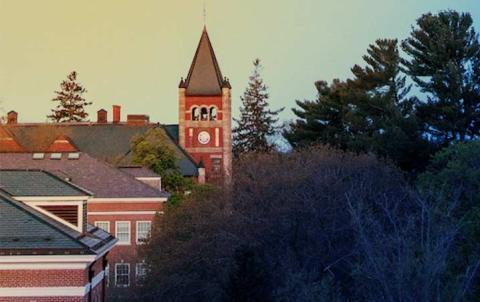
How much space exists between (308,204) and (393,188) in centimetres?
640

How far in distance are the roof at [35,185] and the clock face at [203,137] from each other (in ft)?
149

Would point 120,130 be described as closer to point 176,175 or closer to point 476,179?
point 176,175

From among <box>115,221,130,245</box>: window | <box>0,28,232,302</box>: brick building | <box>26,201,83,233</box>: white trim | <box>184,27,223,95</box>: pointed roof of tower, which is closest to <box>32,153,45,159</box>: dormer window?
<box>115,221,130,245</box>: window

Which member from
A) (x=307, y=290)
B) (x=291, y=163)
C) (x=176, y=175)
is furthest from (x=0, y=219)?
(x=176, y=175)

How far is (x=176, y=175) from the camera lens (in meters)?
54.9

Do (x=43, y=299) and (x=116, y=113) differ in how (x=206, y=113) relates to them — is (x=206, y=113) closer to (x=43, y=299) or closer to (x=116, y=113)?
(x=116, y=113)

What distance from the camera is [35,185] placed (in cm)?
2311

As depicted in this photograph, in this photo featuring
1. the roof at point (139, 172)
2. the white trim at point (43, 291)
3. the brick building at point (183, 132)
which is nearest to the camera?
the white trim at point (43, 291)

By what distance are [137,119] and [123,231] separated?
30611 mm

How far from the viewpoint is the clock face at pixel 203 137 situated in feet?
228

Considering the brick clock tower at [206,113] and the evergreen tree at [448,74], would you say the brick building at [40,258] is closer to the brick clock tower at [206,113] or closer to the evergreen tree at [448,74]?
the evergreen tree at [448,74]

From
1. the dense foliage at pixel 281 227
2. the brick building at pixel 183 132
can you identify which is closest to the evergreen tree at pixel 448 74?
the dense foliage at pixel 281 227

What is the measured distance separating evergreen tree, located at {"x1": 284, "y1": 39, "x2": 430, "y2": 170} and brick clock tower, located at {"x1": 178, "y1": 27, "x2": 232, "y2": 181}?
13.5m

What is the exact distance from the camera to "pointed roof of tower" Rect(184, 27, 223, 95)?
69562 millimetres
